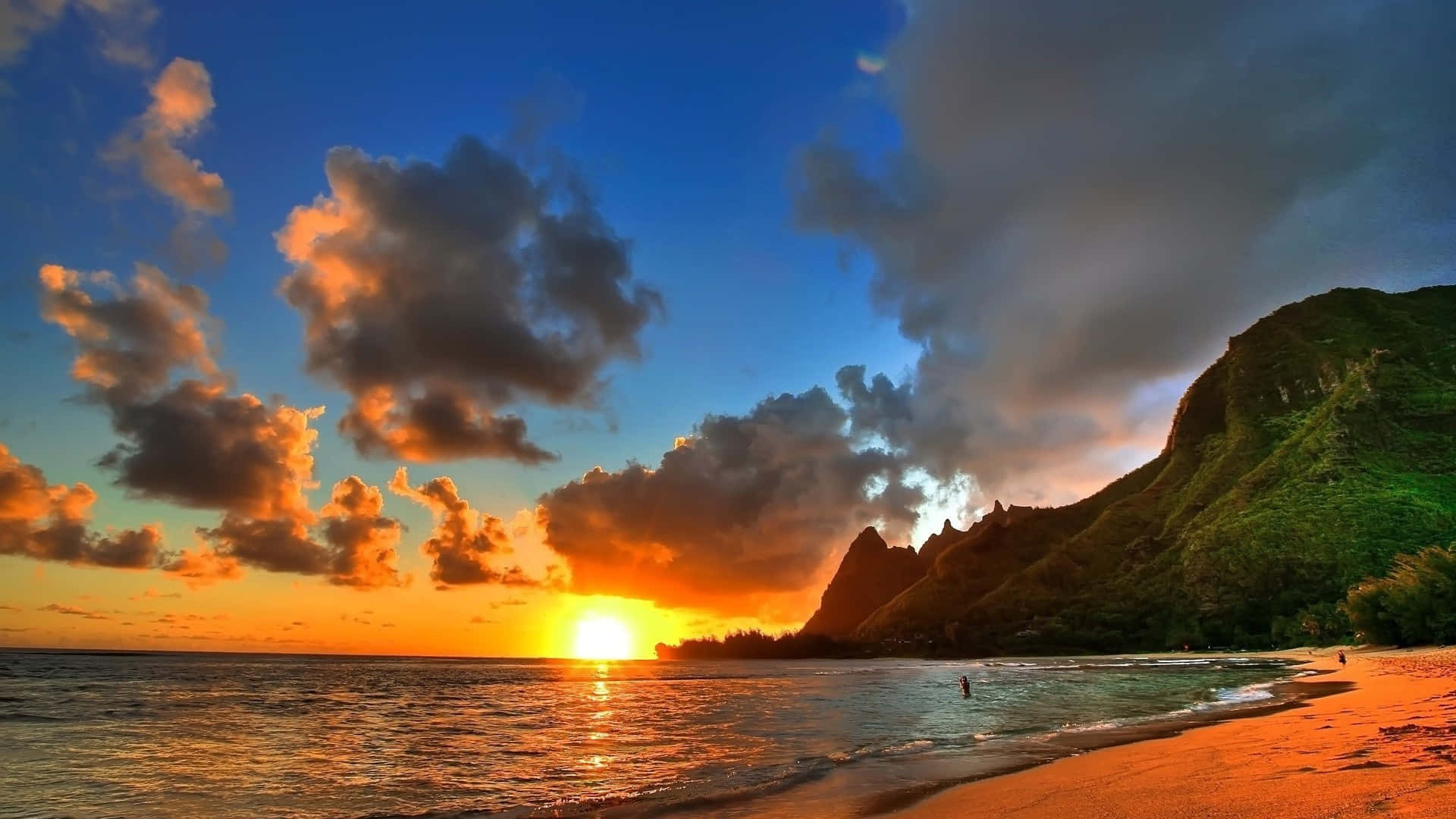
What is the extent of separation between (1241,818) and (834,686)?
258ft

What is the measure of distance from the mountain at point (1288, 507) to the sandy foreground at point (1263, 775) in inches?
4464

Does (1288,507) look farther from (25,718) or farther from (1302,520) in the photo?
(25,718)

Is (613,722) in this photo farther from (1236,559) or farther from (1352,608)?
(1236,559)

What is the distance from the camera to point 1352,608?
75.7 metres

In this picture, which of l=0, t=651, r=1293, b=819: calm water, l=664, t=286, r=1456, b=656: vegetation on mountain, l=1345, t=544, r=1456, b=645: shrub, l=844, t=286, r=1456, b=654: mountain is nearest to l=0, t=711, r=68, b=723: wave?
l=0, t=651, r=1293, b=819: calm water

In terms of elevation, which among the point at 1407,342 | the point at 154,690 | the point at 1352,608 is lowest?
the point at 154,690

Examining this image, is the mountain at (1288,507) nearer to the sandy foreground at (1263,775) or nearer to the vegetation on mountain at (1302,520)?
the vegetation on mountain at (1302,520)

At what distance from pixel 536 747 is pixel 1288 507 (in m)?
148

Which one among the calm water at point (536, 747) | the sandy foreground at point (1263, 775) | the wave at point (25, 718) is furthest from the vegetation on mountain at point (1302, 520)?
the wave at point (25, 718)

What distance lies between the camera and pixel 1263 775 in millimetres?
12891

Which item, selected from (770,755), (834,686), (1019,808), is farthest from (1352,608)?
(1019,808)

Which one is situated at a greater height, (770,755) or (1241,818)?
(1241,818)

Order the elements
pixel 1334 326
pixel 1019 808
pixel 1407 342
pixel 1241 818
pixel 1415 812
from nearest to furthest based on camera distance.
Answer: pixel 1415 812 → pixel 1241 818 → pixel 1019 808 → pixel 1407 342 → pixel 1334 326

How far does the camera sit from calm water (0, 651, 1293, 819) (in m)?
20.2
